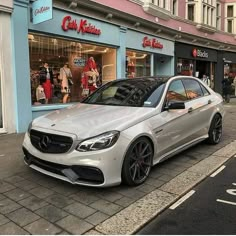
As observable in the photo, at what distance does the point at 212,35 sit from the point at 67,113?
19212 millimetres

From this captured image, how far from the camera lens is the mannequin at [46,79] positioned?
1008 centimetres

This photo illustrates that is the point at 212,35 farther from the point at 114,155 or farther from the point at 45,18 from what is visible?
the point at 114,155

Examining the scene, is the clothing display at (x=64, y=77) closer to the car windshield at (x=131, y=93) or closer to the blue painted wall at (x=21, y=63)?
the blue painted wall at (x=21, y=63)

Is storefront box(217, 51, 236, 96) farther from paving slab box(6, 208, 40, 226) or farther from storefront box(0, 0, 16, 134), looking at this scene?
paving slab box(6, 208, 40, 226)

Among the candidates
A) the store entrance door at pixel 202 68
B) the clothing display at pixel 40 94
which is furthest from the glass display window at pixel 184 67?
the clothing display at pixel 40 94

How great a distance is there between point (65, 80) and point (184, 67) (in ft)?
33.8

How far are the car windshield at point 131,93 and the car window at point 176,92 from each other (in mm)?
163

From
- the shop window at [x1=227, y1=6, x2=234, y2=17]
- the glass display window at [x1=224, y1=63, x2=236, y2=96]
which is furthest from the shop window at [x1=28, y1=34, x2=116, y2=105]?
the shop window at [x1=227, y1=6, x2=234, y2=17]

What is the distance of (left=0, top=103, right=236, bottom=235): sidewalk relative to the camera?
135 inches

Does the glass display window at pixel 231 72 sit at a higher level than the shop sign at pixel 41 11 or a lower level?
lower

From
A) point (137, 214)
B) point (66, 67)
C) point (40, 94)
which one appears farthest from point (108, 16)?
point (137, 214)

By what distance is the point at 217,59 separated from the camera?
910 inches

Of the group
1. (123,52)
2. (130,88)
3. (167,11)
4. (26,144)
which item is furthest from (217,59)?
(26,144)

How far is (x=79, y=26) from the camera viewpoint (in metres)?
10.7
